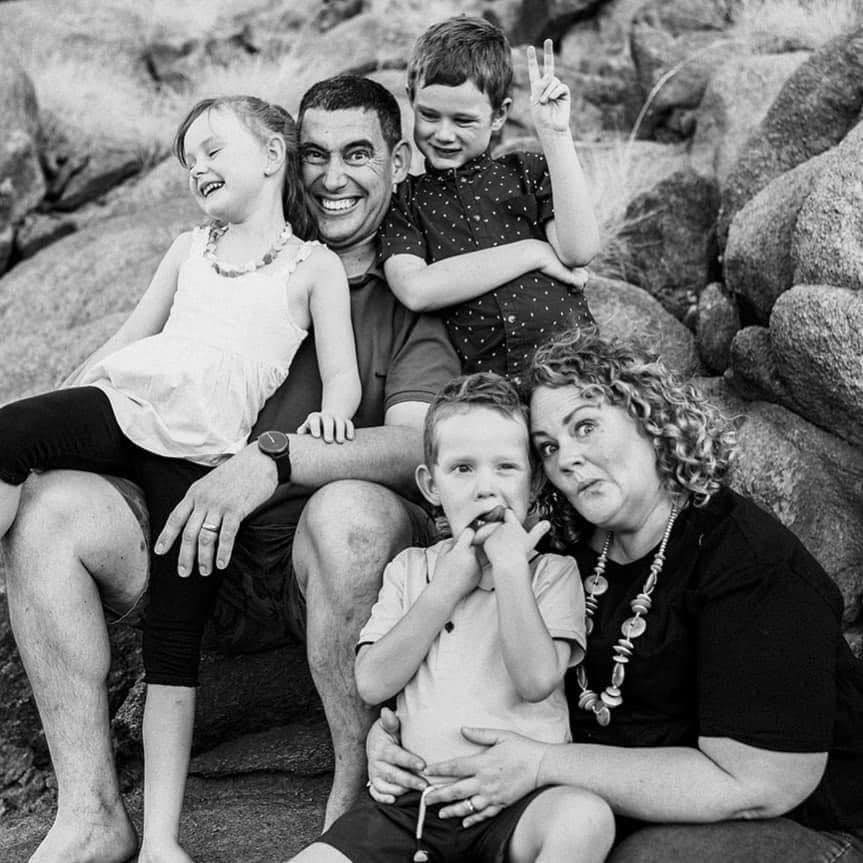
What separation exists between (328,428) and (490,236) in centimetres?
89

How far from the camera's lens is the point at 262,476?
321 centimetres

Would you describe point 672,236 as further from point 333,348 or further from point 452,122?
point 333,348

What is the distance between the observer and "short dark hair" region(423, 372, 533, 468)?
2939 mm

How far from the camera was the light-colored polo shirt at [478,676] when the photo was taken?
9.09ft

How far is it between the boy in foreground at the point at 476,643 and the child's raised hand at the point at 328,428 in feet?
1.24

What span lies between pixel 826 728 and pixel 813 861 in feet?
0.86

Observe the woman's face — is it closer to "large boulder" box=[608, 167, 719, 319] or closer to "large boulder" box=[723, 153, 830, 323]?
"large boulder" box=[723, 153, 830, 323]

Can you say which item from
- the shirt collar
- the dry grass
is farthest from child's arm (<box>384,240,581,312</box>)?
the dry grass

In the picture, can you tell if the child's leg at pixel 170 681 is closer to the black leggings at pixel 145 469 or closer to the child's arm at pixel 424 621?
the black leggings at pixel 145 469

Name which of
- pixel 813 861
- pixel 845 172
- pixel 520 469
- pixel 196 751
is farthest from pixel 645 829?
pixel 845 172

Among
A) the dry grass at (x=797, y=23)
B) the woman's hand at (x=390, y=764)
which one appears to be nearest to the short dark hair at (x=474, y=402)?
the woman's hand at (x=390, y=764)

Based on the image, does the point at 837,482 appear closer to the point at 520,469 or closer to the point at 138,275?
the point at 520,469

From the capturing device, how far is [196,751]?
3957mm

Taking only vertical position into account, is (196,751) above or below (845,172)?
below
